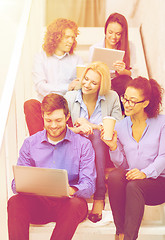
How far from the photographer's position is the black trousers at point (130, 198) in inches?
73.1

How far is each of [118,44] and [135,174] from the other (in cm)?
125

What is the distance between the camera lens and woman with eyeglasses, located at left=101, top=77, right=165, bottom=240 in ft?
6.24

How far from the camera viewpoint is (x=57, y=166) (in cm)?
204

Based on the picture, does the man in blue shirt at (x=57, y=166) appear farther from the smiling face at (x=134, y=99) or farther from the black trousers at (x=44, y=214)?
the smiling face at (x=134, y=99)

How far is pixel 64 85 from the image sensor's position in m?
2.67

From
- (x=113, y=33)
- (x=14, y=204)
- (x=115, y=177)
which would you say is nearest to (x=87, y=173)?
(x=115, y=177)

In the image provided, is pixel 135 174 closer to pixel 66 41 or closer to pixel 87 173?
pixel 87 173

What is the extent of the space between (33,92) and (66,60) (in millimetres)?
477

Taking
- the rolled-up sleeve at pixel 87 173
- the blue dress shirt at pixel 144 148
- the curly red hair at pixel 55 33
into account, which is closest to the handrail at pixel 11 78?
the curly red hair at pixel 55 33

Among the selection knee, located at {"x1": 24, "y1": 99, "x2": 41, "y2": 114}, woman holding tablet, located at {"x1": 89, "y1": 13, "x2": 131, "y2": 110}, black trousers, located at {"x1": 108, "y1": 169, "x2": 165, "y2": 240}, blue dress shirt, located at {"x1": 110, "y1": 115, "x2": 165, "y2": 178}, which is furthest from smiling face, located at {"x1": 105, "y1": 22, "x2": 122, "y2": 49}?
→ black trousers, located at {"x1": 108, "y1": 169, "x2": 165, "y2": 240}

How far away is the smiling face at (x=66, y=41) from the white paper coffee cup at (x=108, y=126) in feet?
3.38

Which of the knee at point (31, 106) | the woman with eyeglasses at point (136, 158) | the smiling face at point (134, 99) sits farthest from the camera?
the knee at point (31, 106)

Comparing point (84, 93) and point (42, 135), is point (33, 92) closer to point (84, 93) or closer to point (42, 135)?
point (84, 93)

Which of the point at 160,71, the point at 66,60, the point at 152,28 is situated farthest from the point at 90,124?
the point at 152,28
